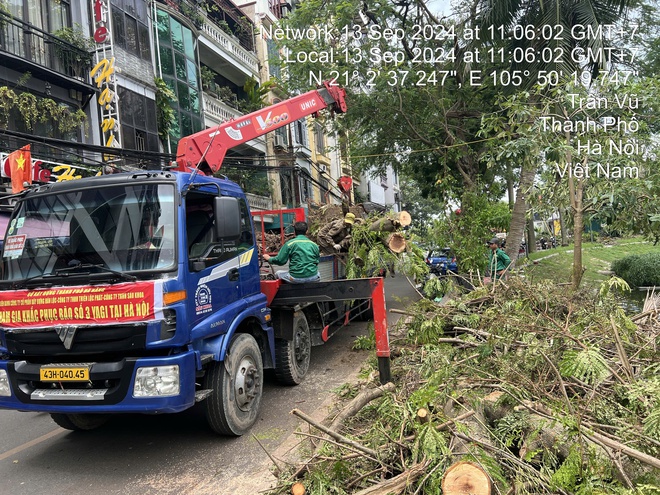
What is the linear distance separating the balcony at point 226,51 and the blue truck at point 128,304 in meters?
14.7

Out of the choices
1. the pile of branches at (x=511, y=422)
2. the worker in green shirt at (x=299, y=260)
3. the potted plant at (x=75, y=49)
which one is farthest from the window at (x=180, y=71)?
the pile of branches at (x=511, y=422)

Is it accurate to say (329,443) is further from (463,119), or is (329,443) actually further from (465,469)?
(463,119)

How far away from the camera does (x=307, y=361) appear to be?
6.20m

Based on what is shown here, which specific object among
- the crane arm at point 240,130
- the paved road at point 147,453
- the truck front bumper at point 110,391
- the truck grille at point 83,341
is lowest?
the paved road at point 147,453

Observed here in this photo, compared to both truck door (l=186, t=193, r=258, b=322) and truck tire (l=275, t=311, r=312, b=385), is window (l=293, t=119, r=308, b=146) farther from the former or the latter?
truck door (l=186, t=193, r=258, b=322)

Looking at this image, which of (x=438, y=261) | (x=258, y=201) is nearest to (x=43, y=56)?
(x=258, y=201)

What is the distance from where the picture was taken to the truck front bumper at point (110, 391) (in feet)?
11.4

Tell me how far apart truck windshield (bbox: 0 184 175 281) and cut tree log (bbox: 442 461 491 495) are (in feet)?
8.33

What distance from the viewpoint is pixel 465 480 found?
91.5 inches

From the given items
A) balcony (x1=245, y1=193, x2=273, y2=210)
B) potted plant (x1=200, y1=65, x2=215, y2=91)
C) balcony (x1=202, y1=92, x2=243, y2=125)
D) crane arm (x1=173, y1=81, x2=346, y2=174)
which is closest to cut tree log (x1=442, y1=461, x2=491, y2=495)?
crane arm (x1=173, y1=81, x2=346, y2=174)

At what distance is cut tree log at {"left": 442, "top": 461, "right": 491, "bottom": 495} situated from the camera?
2.29 meters

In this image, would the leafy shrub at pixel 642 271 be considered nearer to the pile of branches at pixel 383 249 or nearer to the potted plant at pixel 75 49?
the pile of branches at pixel 383 249

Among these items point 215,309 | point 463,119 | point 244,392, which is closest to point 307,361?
point 244,392

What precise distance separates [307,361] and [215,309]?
2.35m
